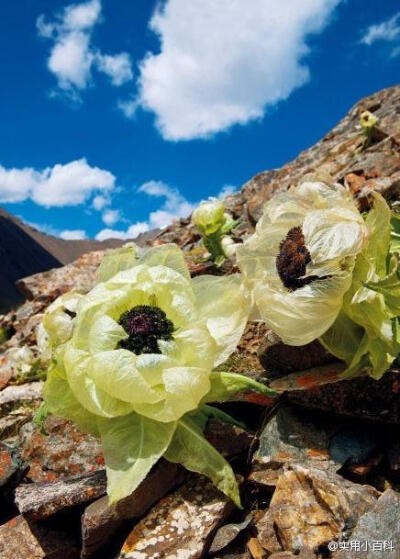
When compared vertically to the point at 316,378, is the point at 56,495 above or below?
below

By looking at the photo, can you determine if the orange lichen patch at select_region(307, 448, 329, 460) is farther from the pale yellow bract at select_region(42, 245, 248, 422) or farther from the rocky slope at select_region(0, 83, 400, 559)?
the pale yellow bract at select_region(42, 245, 248, 422)

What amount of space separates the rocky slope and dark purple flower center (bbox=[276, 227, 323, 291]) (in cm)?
68

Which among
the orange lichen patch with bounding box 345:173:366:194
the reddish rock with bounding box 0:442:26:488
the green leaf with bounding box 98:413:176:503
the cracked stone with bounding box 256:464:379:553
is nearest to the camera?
the cracked stone with bounding box 256:464:379:553

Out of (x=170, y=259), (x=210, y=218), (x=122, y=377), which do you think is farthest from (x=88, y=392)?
(x=210, y=218)

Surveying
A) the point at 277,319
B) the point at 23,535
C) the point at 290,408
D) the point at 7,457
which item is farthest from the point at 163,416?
the point at 7,457

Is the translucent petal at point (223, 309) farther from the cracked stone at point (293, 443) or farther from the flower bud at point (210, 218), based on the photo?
the flower bud at point (210, 218)

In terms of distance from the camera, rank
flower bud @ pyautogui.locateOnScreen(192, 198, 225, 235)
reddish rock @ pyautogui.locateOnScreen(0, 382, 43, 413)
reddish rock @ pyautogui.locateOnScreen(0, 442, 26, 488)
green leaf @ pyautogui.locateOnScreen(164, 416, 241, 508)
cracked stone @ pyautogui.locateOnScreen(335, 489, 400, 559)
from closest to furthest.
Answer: cracked stone @ pyautogui.locateOnScreen(335, 489, 400, 559)
green leaf @ pyautogui.locateOnScreen(164, 416, 241, 508)
reddish rock @ pyautogui.locateOnScreen(0, 442, 26, 488)
reddish rock @ pyautogui.locateOnScreen(0, 382, 43, 413)
flower bud @ pyautogui.locateOnScreen(192, 198, 225, 235)

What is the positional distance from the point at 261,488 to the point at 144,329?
47.3 inches

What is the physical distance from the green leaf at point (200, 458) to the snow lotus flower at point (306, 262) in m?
0.76

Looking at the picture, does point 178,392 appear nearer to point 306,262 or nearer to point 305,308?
point 305,308

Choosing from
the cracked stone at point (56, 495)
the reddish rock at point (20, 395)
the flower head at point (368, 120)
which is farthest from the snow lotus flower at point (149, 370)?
the flower head at point (368, 120)

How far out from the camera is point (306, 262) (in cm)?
307

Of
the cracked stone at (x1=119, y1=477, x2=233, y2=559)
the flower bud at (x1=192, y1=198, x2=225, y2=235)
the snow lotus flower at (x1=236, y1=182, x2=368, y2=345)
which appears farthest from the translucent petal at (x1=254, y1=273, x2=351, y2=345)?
the flower bud at (x1=192, y1=198, x2=225, y2=235)

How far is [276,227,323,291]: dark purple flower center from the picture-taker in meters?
3.07
